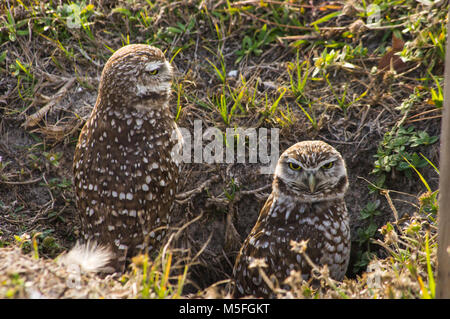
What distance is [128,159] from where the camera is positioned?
12.4ft

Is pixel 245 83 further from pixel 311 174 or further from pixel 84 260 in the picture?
pixel 84 260

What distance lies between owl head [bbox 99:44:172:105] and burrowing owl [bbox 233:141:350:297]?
1128 mm

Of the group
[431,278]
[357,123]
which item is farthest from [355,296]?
[357,123]

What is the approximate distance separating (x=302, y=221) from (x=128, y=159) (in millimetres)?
1317

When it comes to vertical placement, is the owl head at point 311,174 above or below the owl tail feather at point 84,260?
above

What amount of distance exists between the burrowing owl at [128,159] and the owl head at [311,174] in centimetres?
91

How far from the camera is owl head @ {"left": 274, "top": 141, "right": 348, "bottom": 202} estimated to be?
11.4 ft

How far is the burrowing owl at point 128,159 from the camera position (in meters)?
3.74

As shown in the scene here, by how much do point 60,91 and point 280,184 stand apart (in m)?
2.40

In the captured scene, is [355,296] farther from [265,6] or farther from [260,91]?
[265,6]

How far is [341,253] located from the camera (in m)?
3.60

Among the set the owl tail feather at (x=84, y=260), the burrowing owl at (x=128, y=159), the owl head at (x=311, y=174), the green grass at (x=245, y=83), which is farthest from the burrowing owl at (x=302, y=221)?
the owl tail feather at (x=84, y=260)

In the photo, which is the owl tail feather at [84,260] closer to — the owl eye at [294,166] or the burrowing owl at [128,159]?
the burrowing owl at [128,159]

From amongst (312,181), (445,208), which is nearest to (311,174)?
(312,181)
